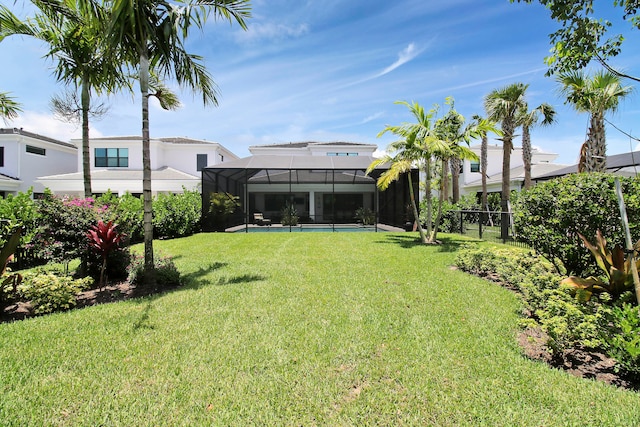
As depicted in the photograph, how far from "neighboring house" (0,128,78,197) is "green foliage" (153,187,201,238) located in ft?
49.6

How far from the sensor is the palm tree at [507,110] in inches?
619

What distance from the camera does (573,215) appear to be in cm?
426

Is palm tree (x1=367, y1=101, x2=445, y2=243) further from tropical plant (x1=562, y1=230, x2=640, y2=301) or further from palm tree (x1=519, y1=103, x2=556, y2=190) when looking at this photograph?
tropical plant (x1=562, y1=230, x2=640, y2=301)

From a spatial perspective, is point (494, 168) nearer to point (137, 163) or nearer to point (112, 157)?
point (137, 163)

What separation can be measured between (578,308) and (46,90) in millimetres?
13995

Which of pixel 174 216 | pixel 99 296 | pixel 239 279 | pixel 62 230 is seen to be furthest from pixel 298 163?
pixel 99 296

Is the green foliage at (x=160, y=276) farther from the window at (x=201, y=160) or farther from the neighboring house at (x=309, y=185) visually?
the window at (x=201, y=160)

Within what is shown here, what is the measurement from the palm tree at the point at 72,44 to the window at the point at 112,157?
1914 centimetres

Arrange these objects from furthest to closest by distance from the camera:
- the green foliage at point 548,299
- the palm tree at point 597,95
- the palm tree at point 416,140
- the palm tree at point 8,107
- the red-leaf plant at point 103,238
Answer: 1. the palm tree at point 416,140
2. the palm tree at point 597,95
3. the palm tree at point 8,107
4. the red-leaf plant at point 103,238
5. the green foliage at point 548,299

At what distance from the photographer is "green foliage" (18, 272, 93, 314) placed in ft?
14.0

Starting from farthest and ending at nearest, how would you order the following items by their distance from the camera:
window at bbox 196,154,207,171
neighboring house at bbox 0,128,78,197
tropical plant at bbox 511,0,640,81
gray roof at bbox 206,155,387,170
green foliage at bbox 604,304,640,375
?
window at bbox 196,154,207,171
neighboring house at bbox 0,128,78,197
gray roof at bbox 206,155,387,170
tropical plant at bbox 511,0,640,81
green foliage at bbox 604,304,640,375

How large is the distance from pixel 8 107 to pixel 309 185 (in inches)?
686

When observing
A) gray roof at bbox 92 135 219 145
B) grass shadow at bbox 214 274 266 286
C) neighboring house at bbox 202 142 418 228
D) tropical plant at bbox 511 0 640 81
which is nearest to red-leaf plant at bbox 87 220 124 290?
grass shadow at bbox 214 274 266 286

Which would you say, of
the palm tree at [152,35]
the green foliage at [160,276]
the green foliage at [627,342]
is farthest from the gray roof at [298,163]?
the green foliage at [627,342]
